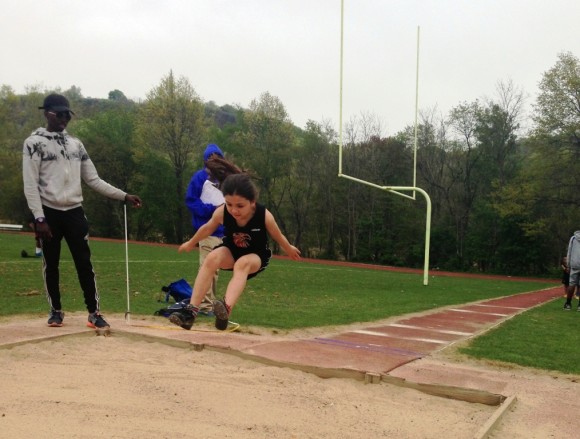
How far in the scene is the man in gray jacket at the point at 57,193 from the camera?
5.52 metres

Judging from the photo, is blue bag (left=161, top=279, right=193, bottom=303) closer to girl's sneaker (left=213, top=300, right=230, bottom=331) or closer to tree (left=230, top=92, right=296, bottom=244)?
girl's sneaker (left=213, top=300, right=230, bottom=331)

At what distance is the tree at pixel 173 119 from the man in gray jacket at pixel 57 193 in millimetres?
41253

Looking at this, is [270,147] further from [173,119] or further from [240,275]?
[240,275]

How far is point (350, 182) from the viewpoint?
163 ft

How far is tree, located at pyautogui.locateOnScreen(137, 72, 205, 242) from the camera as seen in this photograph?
151ft

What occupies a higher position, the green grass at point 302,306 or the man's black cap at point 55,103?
the man's black cap at point 55,103

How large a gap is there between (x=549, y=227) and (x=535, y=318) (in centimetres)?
2931

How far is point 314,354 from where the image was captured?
5238 millimetres

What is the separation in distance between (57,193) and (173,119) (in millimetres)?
42148

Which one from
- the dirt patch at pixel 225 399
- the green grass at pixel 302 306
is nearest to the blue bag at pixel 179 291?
the green grass at pixel 302 306

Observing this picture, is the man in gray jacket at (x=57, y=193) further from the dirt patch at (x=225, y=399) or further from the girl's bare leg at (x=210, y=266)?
the girl's bare leg at (x=210, y=266)

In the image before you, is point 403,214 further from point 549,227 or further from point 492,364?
point 492,364

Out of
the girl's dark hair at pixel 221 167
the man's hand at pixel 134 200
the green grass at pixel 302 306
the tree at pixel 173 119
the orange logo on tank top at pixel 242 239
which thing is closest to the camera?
the orange logo on tank top at pixel 242 239

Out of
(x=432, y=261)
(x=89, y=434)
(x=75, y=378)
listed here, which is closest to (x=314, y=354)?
(x=75, y=378)
